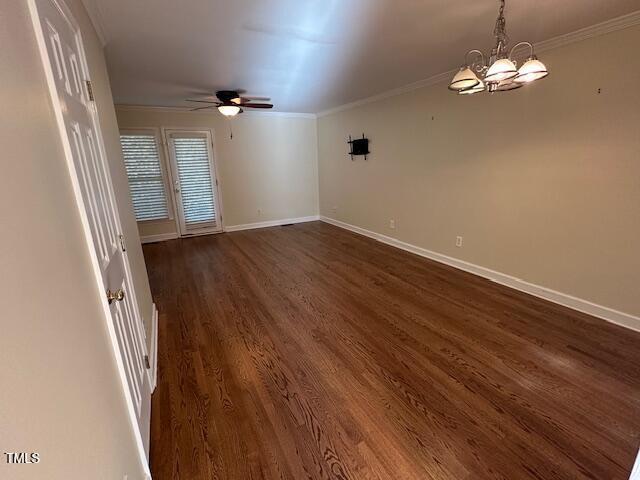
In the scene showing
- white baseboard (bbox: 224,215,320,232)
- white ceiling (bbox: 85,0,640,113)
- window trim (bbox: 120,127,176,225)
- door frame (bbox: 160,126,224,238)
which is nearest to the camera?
white ceiling (bbox: 85,0,640,113)

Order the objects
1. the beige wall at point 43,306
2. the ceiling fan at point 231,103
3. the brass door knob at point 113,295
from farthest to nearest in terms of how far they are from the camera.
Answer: the ceiling fan at point 231,103 < the brass door knob at point 113,295 < the beige wall at point 43,306

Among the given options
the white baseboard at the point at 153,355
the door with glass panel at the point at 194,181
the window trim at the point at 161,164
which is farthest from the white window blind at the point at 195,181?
the white baseboard at the point at 153,355

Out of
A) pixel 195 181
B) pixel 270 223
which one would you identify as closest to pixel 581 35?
pixel 270 223

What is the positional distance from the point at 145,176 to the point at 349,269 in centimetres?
423

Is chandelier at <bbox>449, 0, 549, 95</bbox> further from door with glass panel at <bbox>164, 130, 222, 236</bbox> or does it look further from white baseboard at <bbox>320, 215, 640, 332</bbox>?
door with glass panel at <bbox>164, 130, 222, 236</bbox>

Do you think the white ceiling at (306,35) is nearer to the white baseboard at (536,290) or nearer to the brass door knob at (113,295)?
the brass door knob at (113,295)

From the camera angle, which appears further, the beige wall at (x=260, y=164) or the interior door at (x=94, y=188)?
the beige wall at (x=260, y=164)

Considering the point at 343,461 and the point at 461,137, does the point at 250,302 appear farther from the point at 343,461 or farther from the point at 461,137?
the point at 461,137

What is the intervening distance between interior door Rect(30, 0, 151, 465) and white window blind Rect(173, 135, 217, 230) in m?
4.35

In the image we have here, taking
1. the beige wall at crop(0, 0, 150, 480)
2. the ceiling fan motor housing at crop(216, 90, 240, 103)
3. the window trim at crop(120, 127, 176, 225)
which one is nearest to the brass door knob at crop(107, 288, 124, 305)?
the beige wall at crop(0, 0, 150, 480)

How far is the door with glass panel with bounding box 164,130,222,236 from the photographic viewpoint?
561 centimetres

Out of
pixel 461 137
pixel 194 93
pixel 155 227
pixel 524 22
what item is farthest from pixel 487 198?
pixel 155 227

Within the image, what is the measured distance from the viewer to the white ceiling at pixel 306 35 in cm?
203

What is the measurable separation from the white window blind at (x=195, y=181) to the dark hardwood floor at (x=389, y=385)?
114 inches
